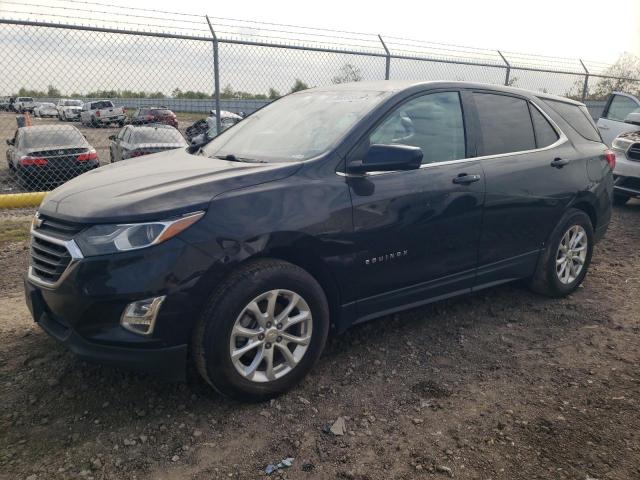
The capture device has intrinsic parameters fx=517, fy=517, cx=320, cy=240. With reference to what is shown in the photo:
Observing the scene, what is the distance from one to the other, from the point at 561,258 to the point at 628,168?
15.0ft

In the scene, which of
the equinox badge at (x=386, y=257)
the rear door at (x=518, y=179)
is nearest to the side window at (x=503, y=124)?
the rear door at (x=518, y=179)

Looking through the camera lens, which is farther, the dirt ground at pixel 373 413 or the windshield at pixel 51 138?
the windshield at pixel 51 138

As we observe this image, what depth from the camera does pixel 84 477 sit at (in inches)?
89.2

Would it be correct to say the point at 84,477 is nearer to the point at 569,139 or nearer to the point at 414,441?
the point at 414,441

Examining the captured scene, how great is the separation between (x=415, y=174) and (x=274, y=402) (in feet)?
5.30

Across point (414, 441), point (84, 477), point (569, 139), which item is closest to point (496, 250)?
point (569, 139)

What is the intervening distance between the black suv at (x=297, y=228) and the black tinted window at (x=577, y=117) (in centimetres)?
32

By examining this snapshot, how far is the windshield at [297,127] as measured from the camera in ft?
10.4

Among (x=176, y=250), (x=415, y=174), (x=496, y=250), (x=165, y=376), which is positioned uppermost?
(x=415, y=174)

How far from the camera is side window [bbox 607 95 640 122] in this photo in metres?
10.8

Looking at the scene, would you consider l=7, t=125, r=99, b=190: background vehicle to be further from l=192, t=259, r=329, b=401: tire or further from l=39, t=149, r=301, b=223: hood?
l=192, t=259, r=329, b=401: tire

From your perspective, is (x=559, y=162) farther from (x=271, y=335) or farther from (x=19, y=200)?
(x=19, y=200)

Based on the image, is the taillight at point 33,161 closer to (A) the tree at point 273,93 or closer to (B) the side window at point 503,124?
(A) the tree at point 273,93

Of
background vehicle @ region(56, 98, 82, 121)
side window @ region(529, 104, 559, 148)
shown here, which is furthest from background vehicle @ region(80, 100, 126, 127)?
side window @ region(529, 104, 559, 148)
